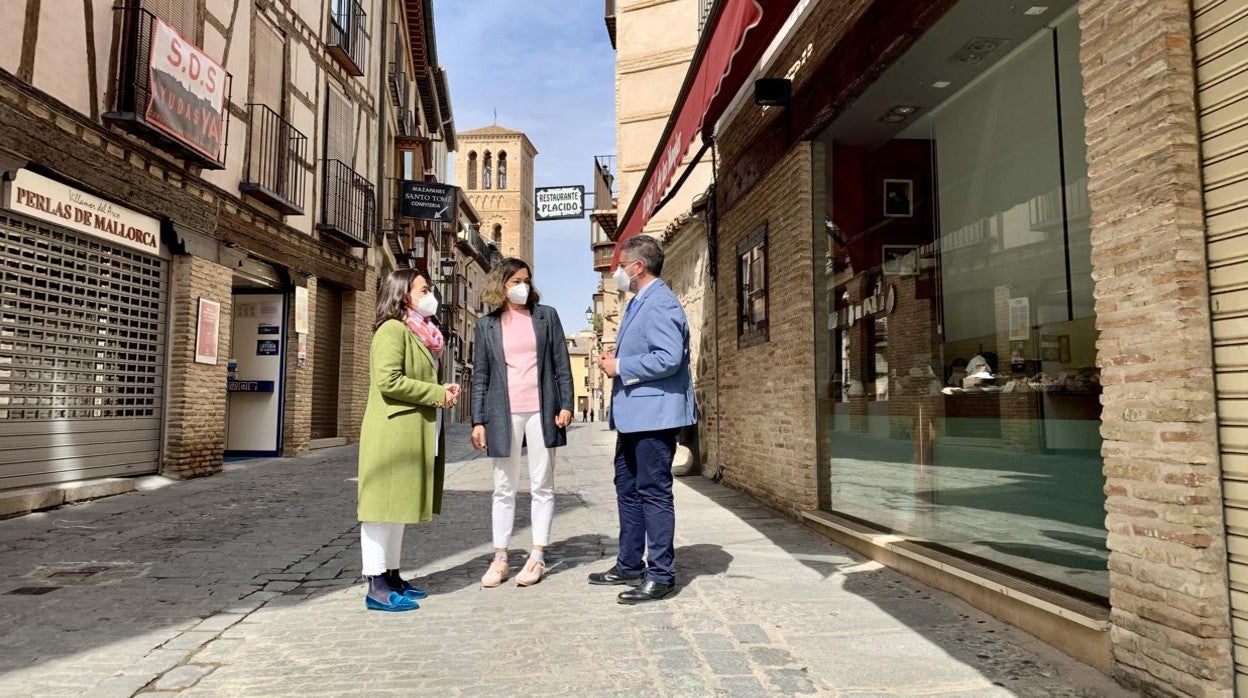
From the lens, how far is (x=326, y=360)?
15.4 m

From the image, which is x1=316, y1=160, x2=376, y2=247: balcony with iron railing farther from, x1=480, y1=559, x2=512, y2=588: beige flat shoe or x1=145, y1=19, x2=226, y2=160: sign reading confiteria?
x1=480, y1=559, x2=512, y2=588: beige flat shoe

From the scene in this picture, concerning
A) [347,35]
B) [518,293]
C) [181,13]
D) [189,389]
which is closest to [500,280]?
[518,293]

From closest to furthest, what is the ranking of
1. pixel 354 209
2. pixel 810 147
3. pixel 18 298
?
pixel 810 147 < pixel 18 298 < pixel 354 209

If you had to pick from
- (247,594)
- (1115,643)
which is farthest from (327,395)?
(1115,643)

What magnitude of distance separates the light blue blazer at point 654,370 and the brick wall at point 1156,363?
1827 mm

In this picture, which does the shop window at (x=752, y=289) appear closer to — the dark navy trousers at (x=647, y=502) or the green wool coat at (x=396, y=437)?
the dark navy trousers at (x=647, y=502)

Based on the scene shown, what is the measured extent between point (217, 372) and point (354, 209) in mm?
5841

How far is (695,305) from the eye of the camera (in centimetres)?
1080

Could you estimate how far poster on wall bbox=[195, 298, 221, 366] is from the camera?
9672 millimetres

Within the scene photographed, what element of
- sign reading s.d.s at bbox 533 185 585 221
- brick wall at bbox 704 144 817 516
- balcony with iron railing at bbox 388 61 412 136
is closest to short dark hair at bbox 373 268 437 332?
brick wall at bbox 704 144 817 516

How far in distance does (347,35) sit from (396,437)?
13453 mm

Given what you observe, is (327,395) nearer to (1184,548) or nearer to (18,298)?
(18,298)

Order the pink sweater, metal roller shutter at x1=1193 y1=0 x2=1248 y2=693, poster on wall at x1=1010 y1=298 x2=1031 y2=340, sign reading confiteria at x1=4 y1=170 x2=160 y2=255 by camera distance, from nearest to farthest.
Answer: metal roller shutter at x1=1193 y1=0 x2=1248 y2=693, the pink sweater, poster on wall at x1=1010 y1=298 x2=1031 y2=340, sign reading confiteria at x1=4 y1=170 x2=160 y2=255

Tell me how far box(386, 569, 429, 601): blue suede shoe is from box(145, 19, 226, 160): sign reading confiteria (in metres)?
6.50
